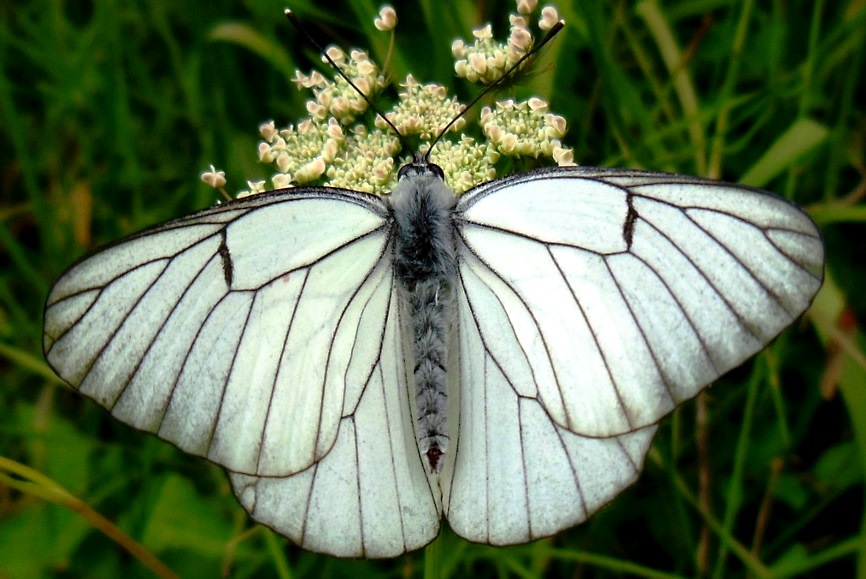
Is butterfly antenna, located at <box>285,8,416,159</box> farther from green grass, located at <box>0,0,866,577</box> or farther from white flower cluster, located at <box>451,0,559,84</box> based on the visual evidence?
green grass, located at <box>0,0,866,577</box>

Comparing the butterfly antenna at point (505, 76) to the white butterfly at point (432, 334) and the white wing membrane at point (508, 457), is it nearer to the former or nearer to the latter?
the white butterfly at point (432, 334)

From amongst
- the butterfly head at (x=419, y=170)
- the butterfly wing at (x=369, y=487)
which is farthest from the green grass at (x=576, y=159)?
the butterfly head at (x=419, y=170)

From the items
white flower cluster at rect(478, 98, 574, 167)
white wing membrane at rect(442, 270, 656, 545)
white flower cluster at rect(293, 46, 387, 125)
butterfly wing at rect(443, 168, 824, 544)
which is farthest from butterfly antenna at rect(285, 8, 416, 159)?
white wing membrane at rect(442, 270, 656, 545)

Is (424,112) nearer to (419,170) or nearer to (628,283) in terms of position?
(419,170)

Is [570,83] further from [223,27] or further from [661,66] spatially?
[223,27]

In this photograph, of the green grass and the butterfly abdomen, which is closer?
the butterfly abdomen

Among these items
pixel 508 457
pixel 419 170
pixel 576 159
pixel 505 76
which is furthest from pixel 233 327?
pixel 576 159
